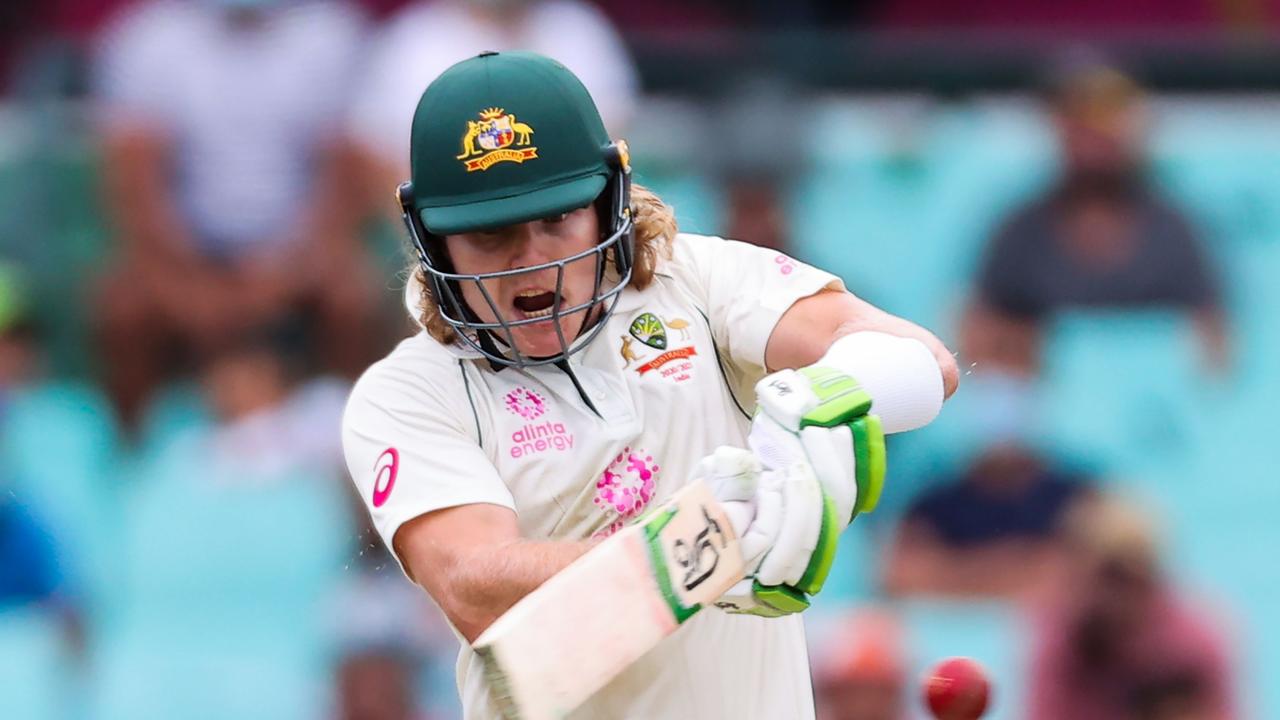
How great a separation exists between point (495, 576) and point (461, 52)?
377 cm

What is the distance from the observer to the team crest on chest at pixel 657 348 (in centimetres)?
317

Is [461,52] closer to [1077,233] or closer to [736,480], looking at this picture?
[1077,233]

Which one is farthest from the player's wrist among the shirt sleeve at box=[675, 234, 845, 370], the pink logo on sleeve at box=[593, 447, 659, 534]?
the pink logo on sleeve at box=[593, 447, 659, 534]

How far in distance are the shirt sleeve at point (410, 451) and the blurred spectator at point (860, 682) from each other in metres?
2.35

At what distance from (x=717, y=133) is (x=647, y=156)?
25 centimetres

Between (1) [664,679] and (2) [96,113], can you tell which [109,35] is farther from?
(1) [664,679]

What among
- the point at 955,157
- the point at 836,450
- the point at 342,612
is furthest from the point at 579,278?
the point at 955,157

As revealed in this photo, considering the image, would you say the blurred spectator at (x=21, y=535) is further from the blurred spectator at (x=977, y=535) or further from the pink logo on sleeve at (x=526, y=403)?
the pink logo on sleeve at (x=526, y=403)

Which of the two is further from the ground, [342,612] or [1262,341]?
[1262,341]

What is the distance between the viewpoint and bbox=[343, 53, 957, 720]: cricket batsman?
9.75 ft

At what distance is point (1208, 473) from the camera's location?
7039 mm

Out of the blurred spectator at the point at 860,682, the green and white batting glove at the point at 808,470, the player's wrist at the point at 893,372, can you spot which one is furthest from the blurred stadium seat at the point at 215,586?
the green and white batting glove at the point at 808,470

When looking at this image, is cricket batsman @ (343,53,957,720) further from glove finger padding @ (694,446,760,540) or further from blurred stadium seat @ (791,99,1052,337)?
blurred stadium seat @ (791,99,1052,337)

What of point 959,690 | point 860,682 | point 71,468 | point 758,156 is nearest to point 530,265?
point 959,690
